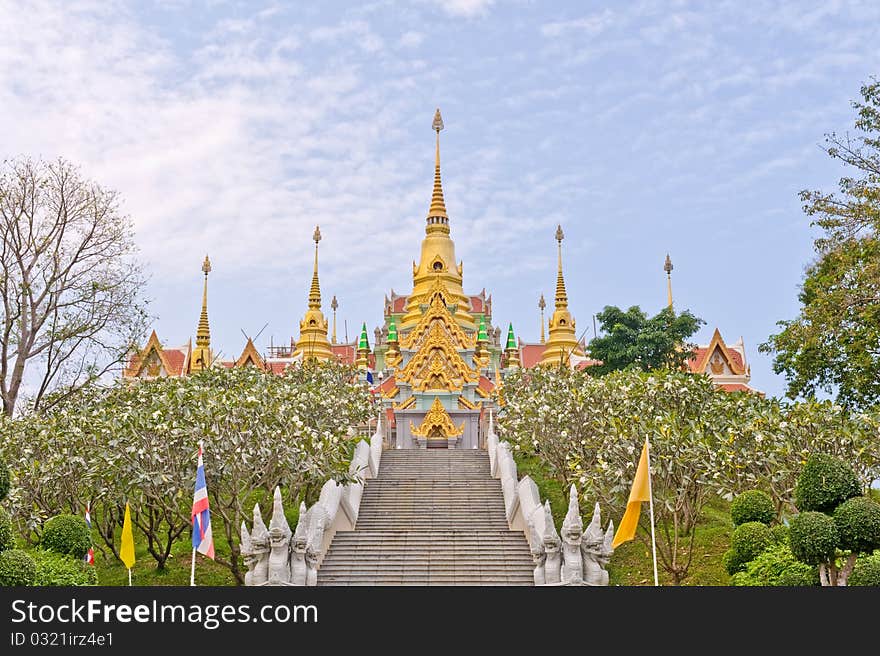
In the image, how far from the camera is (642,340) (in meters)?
38.7

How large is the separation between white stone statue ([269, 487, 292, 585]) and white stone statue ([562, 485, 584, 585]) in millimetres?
5654

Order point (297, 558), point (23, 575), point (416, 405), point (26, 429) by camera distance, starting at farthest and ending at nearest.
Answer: point (416, 405) < point (26, 429) < point (297, 558) < point (23, 575)

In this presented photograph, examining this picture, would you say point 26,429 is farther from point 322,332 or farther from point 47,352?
point 322,332

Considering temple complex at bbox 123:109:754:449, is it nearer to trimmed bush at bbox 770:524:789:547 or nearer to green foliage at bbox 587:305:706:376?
green foliage at bbox 587:305:706:376

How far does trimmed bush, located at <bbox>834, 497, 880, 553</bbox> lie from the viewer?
1444cm

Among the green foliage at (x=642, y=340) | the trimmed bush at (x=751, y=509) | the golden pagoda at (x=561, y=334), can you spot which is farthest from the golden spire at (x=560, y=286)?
the trimmed bush at (x=751, y=509)

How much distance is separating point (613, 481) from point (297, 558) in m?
6.99

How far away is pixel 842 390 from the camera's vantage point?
81.8 ft

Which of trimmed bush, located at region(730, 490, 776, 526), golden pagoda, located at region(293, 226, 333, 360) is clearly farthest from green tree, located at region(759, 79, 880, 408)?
golden pagoda, located at region(293, 226, 333, 360)

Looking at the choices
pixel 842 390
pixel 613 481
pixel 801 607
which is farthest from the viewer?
pixel 842 390

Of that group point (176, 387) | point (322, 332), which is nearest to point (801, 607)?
point (176, 387)

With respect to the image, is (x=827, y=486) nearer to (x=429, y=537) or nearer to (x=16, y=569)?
(x=429, y=537)

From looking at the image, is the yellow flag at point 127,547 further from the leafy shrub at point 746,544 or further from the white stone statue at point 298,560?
the leafy shrub at point 746,544

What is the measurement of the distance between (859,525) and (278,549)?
422 inches
